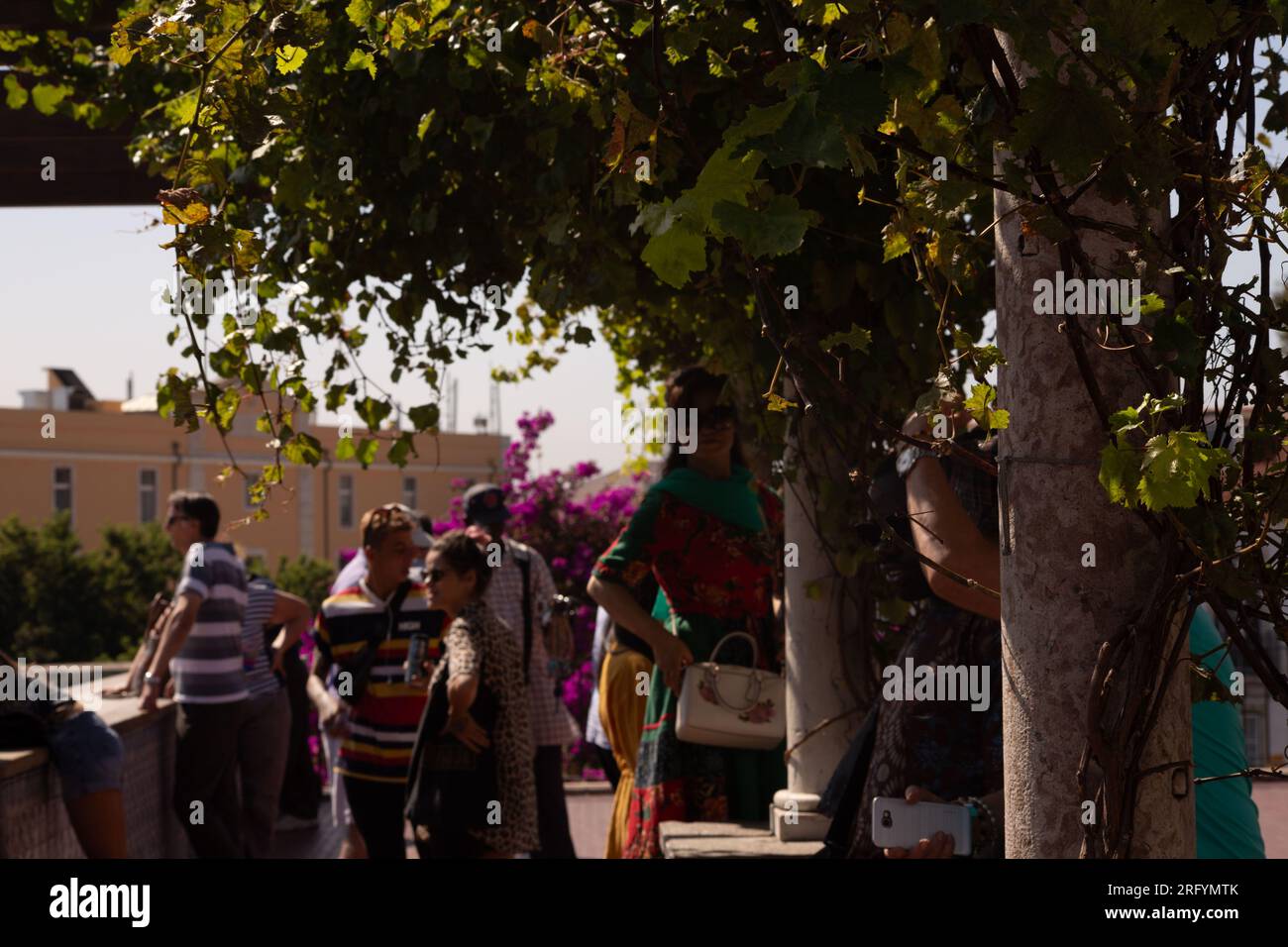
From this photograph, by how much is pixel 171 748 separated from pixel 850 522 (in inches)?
192

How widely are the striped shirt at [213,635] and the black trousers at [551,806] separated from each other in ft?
4.88

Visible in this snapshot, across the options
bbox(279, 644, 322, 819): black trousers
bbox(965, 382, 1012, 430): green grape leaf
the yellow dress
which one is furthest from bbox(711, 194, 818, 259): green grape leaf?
bbox(279, 644, 322, 819): black trousers

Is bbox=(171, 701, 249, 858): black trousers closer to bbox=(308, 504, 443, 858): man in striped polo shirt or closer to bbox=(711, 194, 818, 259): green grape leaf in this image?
bbox=(308, 504, 443, 858): man in striped polo shirt

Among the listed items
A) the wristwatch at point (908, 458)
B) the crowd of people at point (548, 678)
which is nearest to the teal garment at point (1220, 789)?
the crowd of people at point (548, 678)

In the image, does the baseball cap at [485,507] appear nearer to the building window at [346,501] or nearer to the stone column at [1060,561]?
the stone column at [1060,561]

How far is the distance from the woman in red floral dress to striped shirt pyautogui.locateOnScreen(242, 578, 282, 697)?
345 cm

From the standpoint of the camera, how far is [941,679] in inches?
127

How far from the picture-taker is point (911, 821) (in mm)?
2779

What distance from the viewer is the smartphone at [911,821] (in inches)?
109

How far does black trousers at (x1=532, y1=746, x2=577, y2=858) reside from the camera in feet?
24.8

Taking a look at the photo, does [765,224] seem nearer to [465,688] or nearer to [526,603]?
[465,688]
